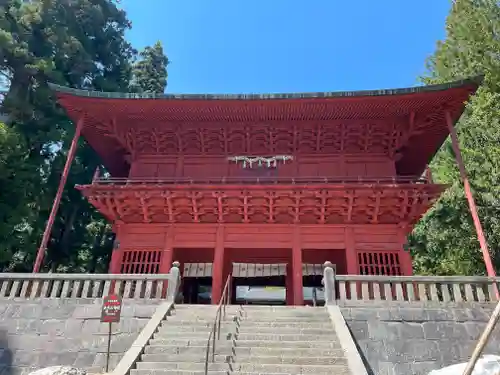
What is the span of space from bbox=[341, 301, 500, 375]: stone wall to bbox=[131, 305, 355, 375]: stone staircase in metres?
0.90

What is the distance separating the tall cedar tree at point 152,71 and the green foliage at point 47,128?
224 inches

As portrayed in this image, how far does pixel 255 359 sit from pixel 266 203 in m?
6.46

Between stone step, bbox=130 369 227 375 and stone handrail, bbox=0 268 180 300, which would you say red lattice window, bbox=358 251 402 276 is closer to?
stone handrail, bbox=0 268 180 300

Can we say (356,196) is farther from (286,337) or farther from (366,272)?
(286,337)

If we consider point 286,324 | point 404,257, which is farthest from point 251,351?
point 404,257

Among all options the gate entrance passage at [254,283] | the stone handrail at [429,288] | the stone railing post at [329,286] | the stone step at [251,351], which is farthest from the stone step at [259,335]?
the gate entrance passage at [254,283]

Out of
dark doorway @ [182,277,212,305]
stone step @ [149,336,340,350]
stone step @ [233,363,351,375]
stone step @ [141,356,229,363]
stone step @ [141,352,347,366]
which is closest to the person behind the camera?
stone step @ [233,363,351,375]

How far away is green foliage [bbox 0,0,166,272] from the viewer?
53.1ft

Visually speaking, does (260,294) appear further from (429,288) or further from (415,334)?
(415,334)

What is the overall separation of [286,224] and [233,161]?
3.26m

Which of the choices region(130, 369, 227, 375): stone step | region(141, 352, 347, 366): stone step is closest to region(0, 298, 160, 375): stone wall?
region(141, 352, 347, 366): stone step

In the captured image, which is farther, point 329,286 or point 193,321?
point 329,286

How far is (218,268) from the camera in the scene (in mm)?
13172

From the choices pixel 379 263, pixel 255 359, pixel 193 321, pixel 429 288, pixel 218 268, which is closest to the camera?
pixel 255 359
